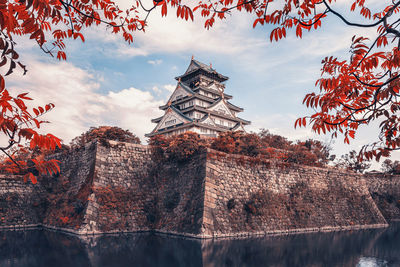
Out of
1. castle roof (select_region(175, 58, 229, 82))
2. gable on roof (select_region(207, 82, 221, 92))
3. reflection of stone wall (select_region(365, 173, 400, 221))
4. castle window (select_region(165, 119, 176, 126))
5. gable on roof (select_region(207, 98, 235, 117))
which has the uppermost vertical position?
castle roof (select_region(175, 58, 229, 82))

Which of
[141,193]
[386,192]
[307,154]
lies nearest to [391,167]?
[386,192]

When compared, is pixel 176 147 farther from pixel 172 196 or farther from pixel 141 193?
pixel 141 193

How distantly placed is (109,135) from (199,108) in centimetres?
1897

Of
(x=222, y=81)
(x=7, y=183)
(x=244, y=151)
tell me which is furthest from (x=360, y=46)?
(x=222, y=81)

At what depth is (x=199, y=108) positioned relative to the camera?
3619 cm

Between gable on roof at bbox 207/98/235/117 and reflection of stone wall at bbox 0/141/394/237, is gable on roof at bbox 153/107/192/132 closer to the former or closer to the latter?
gable on roof at bbox 207/98/235/117

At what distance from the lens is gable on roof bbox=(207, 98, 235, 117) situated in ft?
123

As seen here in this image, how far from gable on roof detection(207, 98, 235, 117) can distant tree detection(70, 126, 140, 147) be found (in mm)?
19062

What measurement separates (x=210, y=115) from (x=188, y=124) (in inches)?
167

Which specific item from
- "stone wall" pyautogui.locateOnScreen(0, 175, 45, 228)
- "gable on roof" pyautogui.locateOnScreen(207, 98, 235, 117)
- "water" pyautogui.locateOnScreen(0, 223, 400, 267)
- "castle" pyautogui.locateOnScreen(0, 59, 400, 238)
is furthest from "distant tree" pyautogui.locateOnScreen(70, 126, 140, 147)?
"gable on roof" pyautogui.locateOnScreen(207, 98, 235, 117)

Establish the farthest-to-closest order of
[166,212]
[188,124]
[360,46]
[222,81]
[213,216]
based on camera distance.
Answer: [222,81] < [188,124] < [166,212] < [213,216] < [360,46]

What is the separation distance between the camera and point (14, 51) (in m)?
2.54

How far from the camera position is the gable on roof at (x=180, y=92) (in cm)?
3881

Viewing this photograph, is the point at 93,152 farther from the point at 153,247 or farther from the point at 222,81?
the point at 222,81
